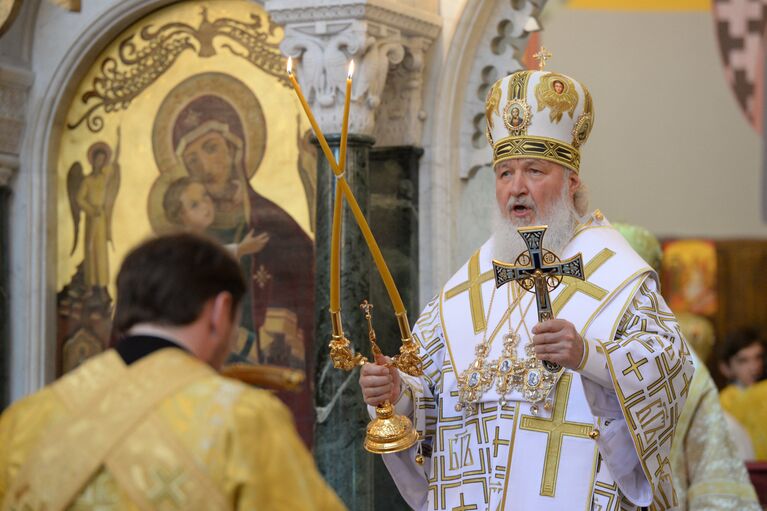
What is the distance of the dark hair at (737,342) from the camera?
9578mm

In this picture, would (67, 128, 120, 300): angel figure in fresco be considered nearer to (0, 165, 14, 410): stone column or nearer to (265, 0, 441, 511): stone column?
(0, 165, 14, 410): stone column

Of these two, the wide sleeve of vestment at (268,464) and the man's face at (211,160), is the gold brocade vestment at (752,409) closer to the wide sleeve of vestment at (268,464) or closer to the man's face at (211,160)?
the man's face at (211,160)

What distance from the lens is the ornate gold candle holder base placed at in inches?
173

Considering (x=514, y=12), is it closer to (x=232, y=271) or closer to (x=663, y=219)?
(x=232, y=271)

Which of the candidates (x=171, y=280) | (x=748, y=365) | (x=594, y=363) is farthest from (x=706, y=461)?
(x=171, y=280)

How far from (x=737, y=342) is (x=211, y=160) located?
4.15 meters

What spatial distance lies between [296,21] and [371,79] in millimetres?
391

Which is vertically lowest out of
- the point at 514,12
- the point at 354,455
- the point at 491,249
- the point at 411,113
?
the point at 354,455

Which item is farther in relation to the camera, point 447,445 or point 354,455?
point 354,455

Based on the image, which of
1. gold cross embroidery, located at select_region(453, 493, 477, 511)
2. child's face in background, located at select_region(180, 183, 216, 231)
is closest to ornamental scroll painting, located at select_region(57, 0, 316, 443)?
child's face in background, located at select_region(180, 183, 216, 231)

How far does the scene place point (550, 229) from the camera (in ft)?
15.9

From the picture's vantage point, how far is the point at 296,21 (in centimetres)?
612

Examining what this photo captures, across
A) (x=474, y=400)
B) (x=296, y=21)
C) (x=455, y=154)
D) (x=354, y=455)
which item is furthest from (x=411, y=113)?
(x=474, y=400)

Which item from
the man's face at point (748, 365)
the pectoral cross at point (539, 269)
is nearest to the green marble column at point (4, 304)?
the pectoral cross at point (539, 269)
